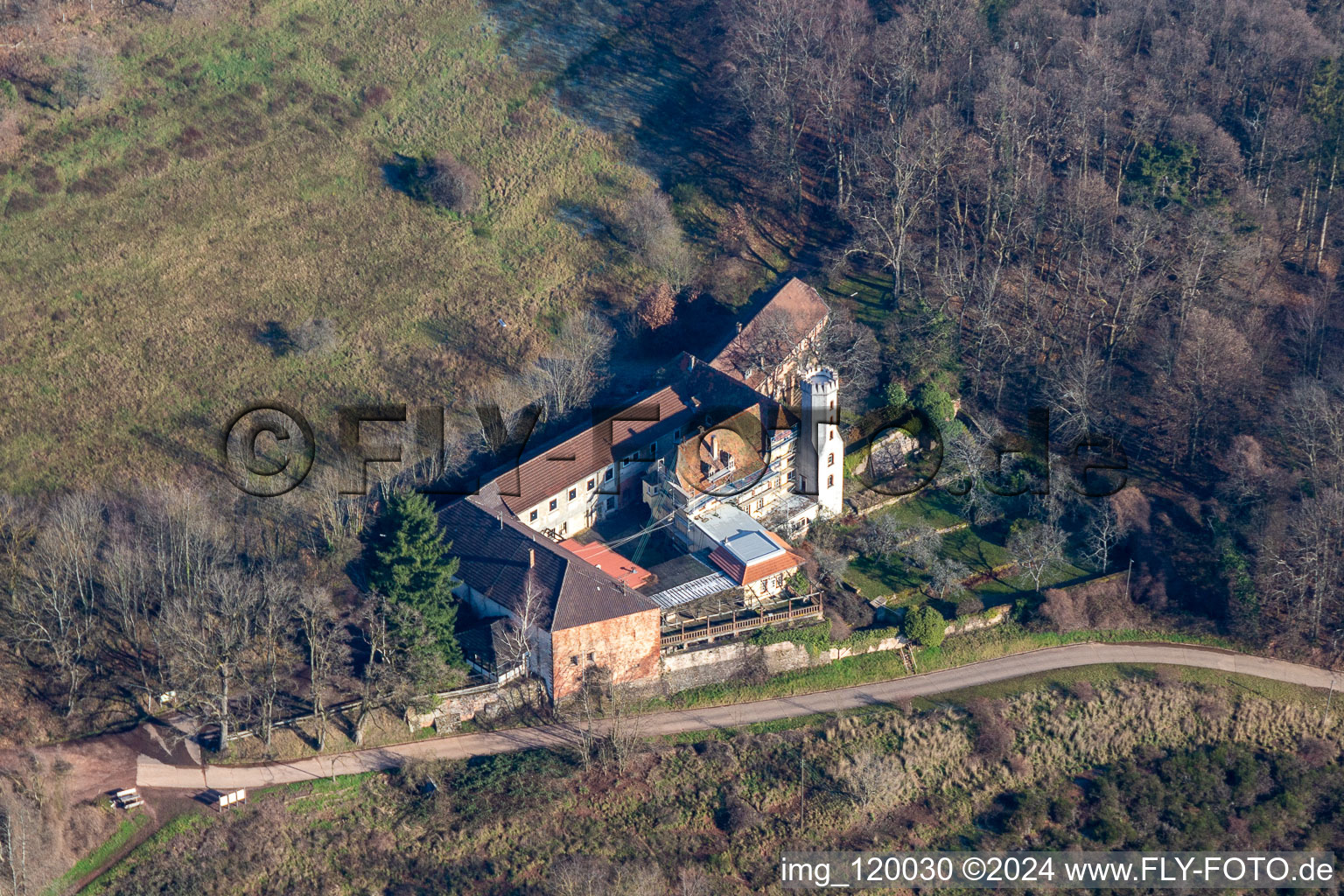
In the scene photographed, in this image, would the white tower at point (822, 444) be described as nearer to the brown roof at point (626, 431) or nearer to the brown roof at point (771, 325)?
the brown roof at point (626, 431)

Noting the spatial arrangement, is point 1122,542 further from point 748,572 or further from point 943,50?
point 943,50

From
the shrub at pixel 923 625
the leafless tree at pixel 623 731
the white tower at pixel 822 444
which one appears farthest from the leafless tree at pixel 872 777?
the white tower at pixel 822 444

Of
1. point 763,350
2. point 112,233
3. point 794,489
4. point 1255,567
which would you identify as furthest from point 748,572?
point 112,233

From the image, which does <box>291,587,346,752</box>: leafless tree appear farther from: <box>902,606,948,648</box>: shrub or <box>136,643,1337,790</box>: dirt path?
<box>902,606,948,648</box>: shrub

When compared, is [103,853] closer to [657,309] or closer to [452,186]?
[657,309]

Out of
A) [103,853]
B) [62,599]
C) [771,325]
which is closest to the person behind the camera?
[103,853]

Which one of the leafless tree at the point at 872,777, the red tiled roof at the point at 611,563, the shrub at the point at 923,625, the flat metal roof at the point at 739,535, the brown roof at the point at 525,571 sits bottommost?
the leafless tree at the point at 872,777

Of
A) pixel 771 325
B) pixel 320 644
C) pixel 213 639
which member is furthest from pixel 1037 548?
pixel 213 639
